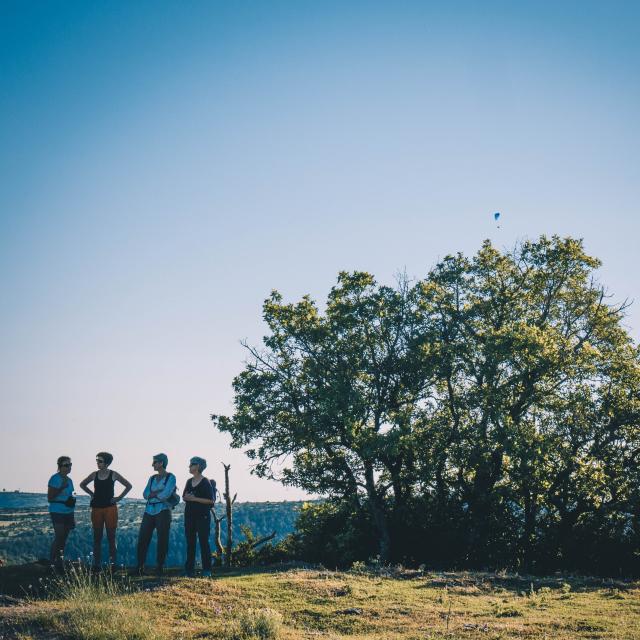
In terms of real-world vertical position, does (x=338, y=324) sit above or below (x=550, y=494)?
above

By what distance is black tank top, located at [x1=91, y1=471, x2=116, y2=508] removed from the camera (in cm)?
1223

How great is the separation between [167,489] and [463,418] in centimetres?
1485

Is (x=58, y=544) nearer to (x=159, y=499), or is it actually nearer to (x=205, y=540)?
(x=159, y=499)

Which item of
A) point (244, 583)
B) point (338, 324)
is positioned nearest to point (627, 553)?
point (338, 324)

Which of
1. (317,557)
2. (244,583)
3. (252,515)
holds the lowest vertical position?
(252,515)

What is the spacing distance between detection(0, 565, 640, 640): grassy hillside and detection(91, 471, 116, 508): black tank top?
1.54m

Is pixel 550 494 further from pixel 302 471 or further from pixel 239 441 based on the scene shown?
pixel 239 441

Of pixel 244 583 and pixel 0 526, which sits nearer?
pixel 244 583

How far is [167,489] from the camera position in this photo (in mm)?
12211

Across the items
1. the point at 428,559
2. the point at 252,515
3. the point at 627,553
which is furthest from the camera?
the point at 252,515

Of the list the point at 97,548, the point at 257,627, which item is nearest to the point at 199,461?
the point at 97,548

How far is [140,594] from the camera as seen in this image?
10.4 meters

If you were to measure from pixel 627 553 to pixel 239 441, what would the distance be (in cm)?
1574

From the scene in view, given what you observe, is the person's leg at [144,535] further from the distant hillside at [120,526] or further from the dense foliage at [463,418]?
the distant hillside at [120,526]
